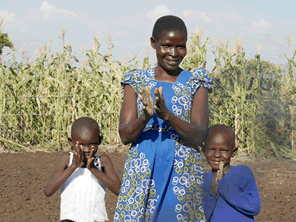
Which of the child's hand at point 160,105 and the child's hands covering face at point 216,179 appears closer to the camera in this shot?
the child's hand at point 160,105

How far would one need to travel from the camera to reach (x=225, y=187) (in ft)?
5.88

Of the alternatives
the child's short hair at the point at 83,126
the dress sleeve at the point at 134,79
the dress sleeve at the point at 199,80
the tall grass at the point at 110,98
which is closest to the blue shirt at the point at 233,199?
the dress sleeve at the point at 199,80

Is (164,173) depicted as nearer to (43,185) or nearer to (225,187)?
(225,187)

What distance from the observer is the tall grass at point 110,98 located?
6.48 m

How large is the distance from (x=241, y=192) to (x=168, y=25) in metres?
0.84

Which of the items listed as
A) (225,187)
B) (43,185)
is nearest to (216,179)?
(225,187)

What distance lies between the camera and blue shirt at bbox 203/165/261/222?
1783 mm

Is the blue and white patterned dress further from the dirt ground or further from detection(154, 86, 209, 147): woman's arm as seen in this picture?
the dirt ground

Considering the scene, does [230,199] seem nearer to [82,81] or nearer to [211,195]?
[211,195]

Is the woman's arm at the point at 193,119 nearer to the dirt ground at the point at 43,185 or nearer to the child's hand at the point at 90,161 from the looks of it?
the child's hand at the point at 90,161

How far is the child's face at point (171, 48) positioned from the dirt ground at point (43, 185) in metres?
2.54

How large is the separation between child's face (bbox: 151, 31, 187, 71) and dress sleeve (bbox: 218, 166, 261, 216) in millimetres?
578

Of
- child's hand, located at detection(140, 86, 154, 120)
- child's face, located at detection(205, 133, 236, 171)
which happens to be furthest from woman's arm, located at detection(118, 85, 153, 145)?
child's face, located at detection(205, 133, 236, 171)

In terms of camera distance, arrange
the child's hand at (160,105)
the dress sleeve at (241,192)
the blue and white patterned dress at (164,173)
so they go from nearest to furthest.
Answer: the child's hand at (160,105), the blue and white patterned dress at (164,173), the dress sleeve at (241,192)
